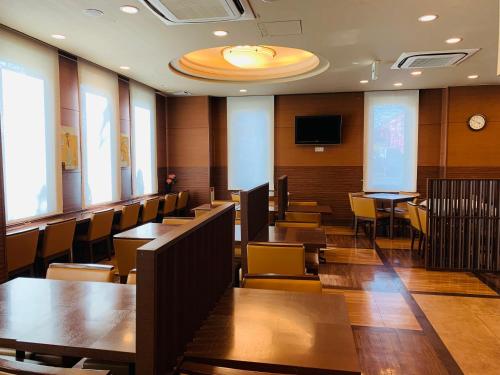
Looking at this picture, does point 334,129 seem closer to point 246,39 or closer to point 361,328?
point 246,39

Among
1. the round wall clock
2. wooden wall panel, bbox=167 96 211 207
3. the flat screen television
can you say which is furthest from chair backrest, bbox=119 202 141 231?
the round wall clock

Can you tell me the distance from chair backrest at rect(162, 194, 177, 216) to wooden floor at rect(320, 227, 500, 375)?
333cm

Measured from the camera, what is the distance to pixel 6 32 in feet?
13.7

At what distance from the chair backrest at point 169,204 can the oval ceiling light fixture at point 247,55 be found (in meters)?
2.82

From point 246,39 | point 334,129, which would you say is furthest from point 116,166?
point 334,129

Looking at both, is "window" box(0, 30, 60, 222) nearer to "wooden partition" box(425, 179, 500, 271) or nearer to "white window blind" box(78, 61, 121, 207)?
"white window blind" box(78, 61, 121, 207)

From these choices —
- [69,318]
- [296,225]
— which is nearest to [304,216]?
[296,225]

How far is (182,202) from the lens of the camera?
8.14 m

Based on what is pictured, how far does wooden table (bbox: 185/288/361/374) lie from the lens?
126 centimetres

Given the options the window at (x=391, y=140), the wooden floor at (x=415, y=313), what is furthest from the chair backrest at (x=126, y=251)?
the window at (x=391, y=140)

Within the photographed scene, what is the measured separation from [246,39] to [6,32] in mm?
2722

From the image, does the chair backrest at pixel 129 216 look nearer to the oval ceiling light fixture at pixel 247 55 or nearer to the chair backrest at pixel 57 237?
the chair backrest at pixel 57 237

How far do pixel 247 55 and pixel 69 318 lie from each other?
5409 mm

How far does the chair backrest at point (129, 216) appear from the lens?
18.1 ft
